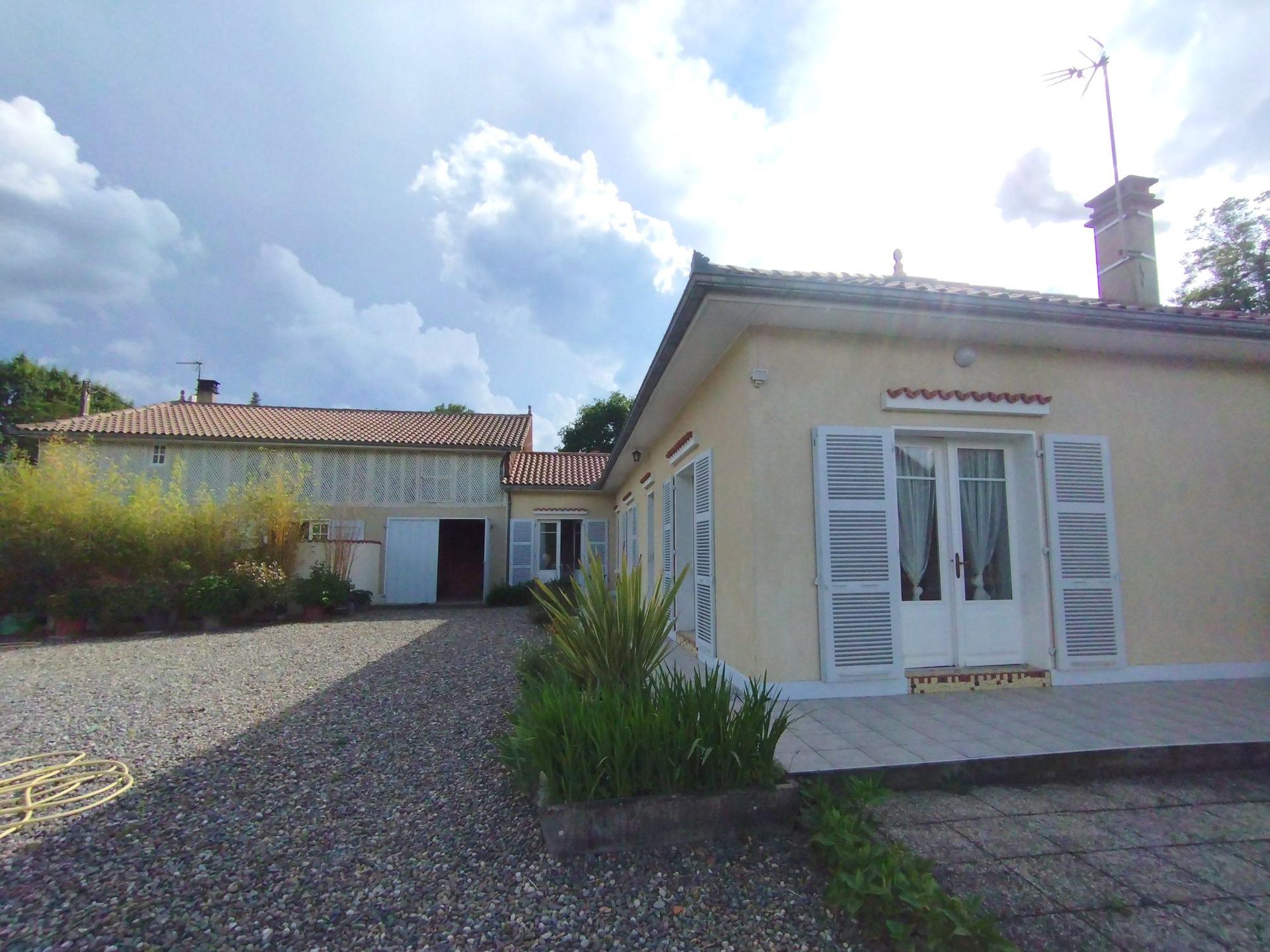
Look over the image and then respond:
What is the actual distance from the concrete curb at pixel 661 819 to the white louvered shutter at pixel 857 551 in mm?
1855

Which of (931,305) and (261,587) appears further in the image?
(261,587)

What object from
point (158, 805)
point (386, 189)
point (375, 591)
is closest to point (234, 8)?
point (386, 189)

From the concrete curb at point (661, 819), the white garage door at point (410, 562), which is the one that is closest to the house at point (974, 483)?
the concrete curb at point (661, 819)

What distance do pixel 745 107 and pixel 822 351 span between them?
119 inches

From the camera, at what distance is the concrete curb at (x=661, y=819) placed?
2426 mm

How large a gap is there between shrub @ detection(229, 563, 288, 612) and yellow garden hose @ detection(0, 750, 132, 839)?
7.34 m

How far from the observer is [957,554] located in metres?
4.76

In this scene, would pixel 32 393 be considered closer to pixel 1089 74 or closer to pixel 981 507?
pixel 981 507

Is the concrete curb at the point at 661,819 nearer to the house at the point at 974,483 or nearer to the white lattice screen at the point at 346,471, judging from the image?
the house at the point at 974,483

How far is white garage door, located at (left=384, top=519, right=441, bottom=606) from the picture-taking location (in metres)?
14.6

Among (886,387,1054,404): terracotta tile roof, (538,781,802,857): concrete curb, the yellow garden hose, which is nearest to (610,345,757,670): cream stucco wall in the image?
(886,387,1054,404): terracotta tile roof

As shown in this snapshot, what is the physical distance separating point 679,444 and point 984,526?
3.20 meters

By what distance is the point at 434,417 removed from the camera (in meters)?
19.3

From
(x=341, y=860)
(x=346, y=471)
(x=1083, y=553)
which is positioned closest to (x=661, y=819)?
(x=341, y=860)
